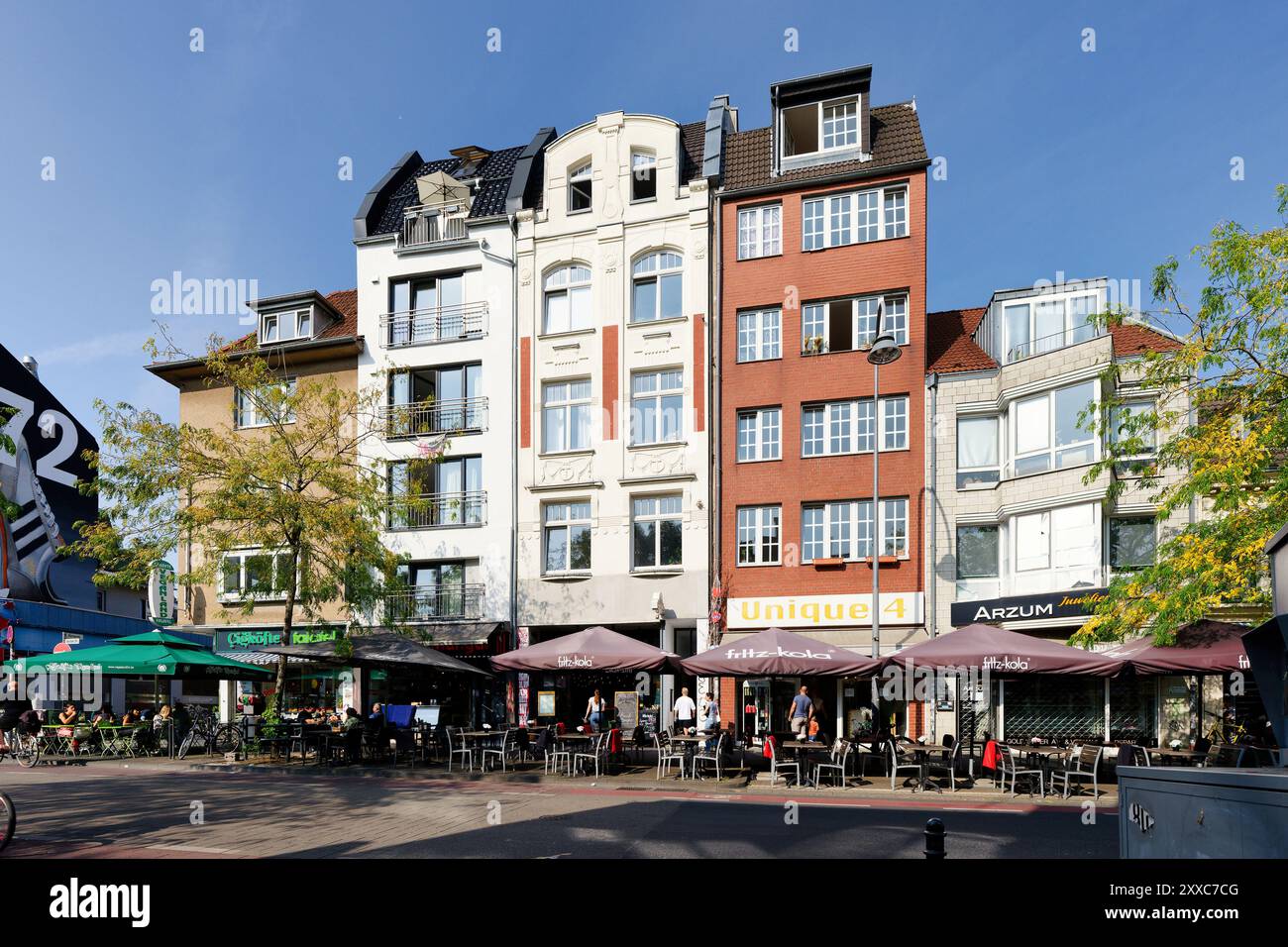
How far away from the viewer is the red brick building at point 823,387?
1065 inches

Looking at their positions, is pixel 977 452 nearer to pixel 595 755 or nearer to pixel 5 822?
pixel 595 755

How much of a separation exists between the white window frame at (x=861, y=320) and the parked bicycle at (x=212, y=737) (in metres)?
18.3

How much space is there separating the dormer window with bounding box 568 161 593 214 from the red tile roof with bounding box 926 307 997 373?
38.3 feet

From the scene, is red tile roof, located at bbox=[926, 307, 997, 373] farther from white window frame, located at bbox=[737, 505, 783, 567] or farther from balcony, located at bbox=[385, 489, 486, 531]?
balcony, located at bbox=[385, 489, 486, 531]

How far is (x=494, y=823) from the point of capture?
41.0 ft

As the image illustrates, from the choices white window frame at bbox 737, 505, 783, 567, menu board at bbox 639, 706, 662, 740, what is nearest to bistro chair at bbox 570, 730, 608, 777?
menu board at bbox 639, 706, 662, 740

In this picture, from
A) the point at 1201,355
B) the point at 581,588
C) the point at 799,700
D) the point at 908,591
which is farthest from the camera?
the point at 581,588

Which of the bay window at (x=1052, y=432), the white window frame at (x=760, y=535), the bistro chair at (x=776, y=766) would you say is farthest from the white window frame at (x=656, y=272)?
the bistro chair at (x=776, y=766)

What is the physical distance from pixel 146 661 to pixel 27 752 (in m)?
4.51
